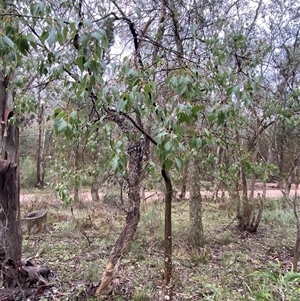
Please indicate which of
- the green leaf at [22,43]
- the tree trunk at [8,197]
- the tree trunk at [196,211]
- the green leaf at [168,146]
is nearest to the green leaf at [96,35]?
the green leaf at [22,43]

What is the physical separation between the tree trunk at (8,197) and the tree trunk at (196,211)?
9.41 feet

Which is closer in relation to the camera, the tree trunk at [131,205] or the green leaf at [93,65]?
the green leaf at [93,65]

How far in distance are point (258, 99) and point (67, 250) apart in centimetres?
404

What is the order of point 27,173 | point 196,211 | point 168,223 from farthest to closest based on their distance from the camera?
1. point 27,173
2. point 196,211
3. point 168,223

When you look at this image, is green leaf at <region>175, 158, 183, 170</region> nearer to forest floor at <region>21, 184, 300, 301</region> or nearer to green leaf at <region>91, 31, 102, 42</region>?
green leaf at <region>91, 31, 102, 42</region>

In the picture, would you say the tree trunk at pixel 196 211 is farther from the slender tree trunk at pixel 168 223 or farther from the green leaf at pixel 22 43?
the green leaf at pixel 22 43

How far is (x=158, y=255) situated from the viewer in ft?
14.4

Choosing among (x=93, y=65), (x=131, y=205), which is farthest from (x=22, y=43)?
(x=131, y=205)

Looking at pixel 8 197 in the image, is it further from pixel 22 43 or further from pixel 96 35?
pixel 96 35

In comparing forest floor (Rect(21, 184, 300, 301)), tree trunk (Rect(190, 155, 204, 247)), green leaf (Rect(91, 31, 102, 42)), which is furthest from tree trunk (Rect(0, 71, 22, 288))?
tree trunk (Rect(190, 155, 204, 247))

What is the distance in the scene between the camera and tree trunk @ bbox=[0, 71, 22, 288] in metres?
2.92

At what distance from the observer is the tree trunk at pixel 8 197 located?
9.57 feet

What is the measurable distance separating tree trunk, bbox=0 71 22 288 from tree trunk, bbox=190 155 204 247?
9.41ft

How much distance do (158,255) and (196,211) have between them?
3.70 ft
